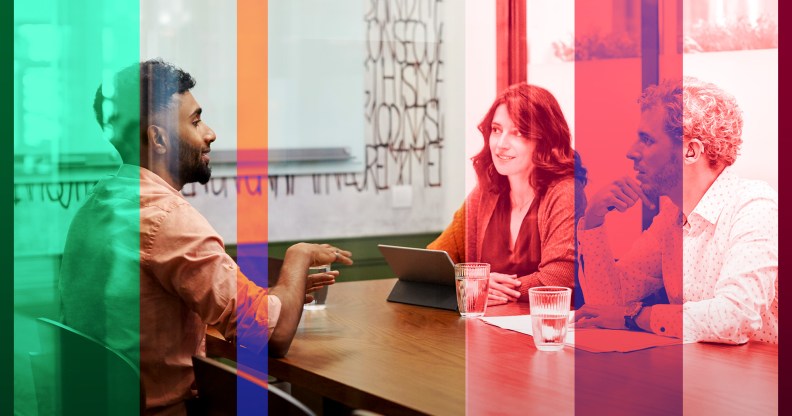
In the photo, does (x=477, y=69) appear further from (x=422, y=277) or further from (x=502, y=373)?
(x=502, y=373)

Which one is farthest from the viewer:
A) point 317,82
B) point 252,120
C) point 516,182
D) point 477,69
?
point 477,69

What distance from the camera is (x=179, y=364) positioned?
1744 millimetres

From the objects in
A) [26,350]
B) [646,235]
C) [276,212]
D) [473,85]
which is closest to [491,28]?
[473,85]

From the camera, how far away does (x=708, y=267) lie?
203 cm

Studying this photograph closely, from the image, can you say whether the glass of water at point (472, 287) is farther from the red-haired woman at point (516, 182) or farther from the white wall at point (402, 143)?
the white wall at point (402, 143)

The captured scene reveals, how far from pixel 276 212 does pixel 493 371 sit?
2032 millimetres

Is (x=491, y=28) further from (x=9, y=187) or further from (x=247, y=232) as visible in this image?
(x=9, y=187)

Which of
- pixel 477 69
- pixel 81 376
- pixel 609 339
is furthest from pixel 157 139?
pixel 477 69

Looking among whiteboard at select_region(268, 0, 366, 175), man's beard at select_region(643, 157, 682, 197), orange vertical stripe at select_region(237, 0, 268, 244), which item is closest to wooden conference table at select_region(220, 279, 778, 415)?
man's beard at select_region(643, 157, 682, 197)

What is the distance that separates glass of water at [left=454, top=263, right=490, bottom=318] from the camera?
6.33 feet

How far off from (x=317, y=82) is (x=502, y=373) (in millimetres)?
2205

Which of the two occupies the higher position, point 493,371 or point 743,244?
point 743,244

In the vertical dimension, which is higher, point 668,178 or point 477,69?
point 477,69

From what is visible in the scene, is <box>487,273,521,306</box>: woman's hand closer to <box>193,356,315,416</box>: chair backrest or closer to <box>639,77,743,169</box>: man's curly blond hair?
<box>639,77,743,169</box>: man's curly blond hair
